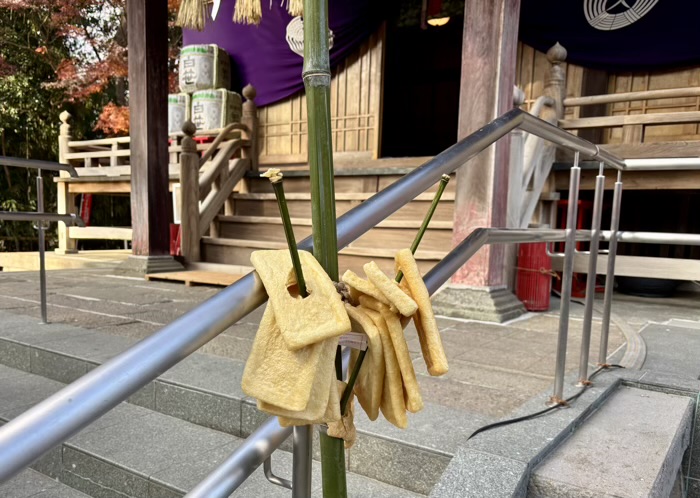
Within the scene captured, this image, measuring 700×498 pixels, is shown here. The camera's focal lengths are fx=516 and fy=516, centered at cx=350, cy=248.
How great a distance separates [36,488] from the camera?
1781 millimetres

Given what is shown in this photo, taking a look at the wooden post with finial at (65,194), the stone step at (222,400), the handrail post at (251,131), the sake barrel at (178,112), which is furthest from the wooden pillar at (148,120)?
the wooden post with finial at (65,194)

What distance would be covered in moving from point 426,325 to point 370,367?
0.10m

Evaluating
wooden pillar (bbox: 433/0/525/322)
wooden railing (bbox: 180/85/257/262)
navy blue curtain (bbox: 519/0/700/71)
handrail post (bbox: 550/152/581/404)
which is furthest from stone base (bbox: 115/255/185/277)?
navy blue curtain (bbox: 519/0/700/71)

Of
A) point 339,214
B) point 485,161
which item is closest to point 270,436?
point 485,161

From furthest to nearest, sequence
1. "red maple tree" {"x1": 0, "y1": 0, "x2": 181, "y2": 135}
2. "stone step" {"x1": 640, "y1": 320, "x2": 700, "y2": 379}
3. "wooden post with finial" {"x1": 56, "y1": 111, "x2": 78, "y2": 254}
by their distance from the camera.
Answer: "red maple tree" {"x1": 0, "y1": 0, "x2": 181, "y2": 135} < "wooden post with finial" {"x1": 56, "y1": 111, "x2": 78, "y2": 254} < "stone step" {"x1": 640, "y1": 320, "x2": 700, "y2": 379}

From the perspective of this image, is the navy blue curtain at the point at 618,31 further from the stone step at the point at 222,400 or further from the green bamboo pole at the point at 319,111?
the green bamboo pole at the point at 319,111

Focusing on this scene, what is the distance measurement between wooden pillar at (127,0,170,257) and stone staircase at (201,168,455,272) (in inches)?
24.0

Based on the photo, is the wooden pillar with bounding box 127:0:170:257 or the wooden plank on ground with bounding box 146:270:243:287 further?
the wooden pillar with bounding box 127:0:170:257

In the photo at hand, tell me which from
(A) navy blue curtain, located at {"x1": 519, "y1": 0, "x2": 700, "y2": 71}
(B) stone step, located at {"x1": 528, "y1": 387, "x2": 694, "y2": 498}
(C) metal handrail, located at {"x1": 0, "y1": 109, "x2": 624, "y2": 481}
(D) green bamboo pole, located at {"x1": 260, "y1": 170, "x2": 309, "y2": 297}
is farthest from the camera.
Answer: (A) navy blue curtain, located at {"x1": 519, "y1": 0, "x2": 700, "y2": 71}

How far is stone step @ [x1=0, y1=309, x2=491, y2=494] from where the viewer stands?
157 centimetres

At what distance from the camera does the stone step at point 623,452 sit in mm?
1340

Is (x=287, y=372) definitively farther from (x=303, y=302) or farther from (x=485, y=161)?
(x=485, y=161)

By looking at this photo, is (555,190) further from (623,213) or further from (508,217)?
(623,213)

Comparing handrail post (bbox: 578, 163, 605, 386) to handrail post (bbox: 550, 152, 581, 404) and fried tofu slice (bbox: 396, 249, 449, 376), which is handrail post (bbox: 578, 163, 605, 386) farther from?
fried tofu slice (bbox: 396, 249, 449, 376)
